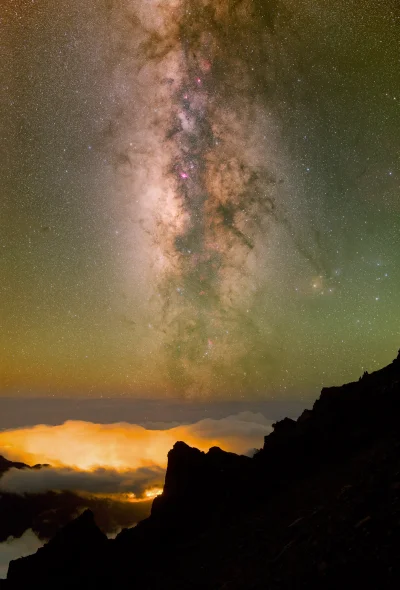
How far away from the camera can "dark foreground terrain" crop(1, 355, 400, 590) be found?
1067cm

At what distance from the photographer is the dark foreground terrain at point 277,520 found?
1067 centimetres

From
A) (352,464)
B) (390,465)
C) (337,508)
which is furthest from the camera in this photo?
(352,464)

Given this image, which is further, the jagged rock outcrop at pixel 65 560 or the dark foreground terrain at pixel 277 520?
the jagged rock outcrop at pixel 65 560

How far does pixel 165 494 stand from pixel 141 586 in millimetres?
10721

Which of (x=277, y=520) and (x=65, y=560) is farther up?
(x=277, y=520)

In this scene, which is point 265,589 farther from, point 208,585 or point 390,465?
point 390,465

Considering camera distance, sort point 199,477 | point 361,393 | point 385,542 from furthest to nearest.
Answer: point 199,477, point 361,393, point 385,542

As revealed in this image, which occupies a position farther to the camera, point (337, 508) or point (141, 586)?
point (141, 586)

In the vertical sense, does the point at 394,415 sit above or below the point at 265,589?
above

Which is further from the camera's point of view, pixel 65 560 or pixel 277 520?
pixel 65 560

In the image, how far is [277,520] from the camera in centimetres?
1609

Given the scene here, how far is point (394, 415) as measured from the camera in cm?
2105

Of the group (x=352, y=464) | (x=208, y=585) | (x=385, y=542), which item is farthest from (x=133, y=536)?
(x=385, y=542)

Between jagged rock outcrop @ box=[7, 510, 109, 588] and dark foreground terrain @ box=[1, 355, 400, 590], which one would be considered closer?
dark foreground terrain @ box=[1, 355, 400, 590]
